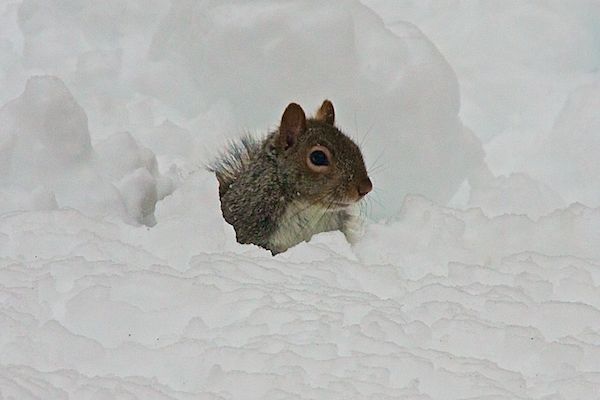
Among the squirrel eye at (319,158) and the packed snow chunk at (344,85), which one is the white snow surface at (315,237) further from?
the squirrel eye at (319,158)

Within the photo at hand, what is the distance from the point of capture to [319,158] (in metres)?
3.41

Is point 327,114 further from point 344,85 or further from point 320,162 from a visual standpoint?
point 344,85

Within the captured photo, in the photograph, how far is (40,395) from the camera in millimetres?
1767

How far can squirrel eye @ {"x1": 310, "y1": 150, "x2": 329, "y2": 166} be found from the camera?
3402mm

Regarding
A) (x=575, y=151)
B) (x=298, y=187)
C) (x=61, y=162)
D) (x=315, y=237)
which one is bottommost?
(x=315, y=237)

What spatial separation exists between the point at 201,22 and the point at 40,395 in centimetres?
261

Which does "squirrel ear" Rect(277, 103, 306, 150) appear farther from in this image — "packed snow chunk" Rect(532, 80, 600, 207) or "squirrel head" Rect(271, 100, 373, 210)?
"packed snow chunk" Rect(532, 80, 600, 207)

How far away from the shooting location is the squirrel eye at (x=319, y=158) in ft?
11.2

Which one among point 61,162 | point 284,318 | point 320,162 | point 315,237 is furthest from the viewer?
point 320,162

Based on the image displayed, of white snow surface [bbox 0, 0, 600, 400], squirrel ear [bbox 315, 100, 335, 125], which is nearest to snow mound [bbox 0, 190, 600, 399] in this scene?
white snow surface [bbox 0, 0, 600, 400]

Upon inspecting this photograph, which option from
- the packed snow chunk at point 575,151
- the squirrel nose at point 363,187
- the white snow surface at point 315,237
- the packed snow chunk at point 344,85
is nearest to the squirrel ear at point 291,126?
the squirrel nose at point 363,187

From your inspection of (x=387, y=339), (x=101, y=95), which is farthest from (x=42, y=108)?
(x=387, y=339)

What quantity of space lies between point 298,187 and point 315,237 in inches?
29.3

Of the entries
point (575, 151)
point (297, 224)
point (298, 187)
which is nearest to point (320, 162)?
point (298, 187)
